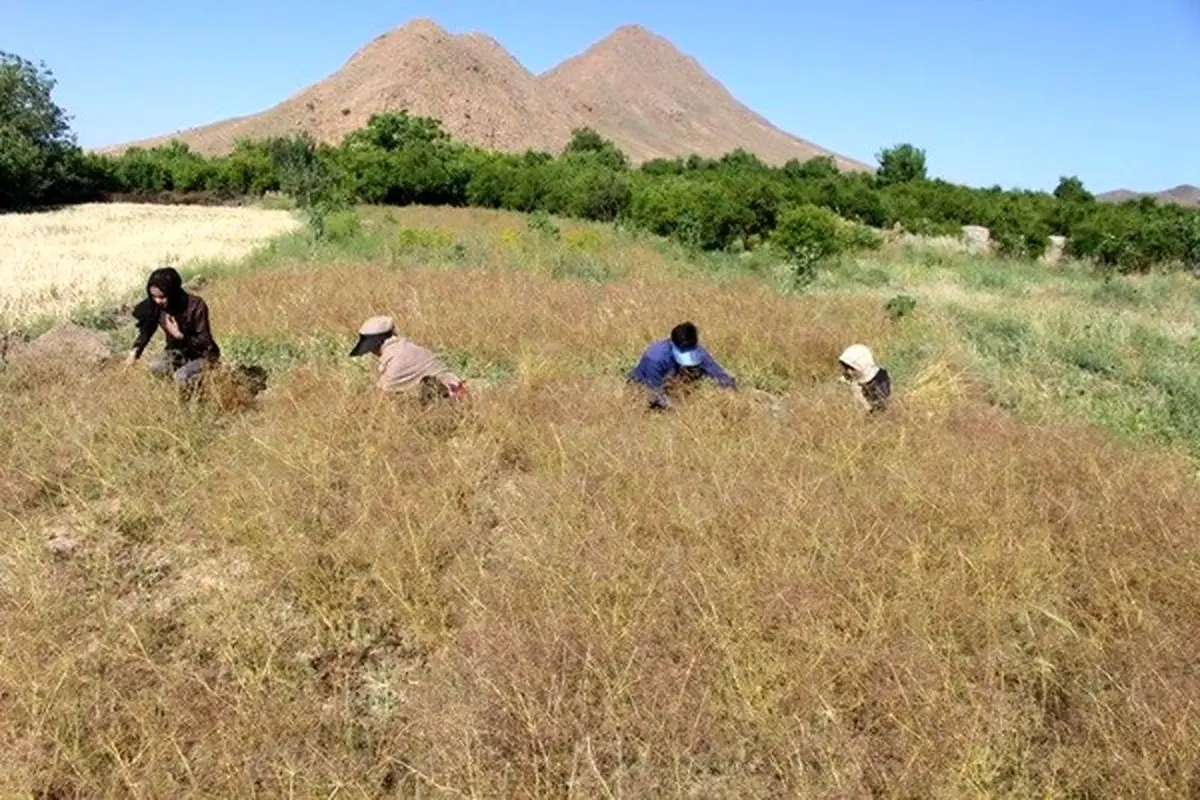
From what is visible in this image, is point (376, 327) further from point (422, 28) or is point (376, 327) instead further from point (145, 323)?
point (422, 28)

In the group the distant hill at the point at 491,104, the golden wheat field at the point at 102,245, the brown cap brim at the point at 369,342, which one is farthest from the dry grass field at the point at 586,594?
the distant hill at the point at 491,104

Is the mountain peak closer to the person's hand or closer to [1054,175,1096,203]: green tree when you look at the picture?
[1054,175,1096,203]: green tree

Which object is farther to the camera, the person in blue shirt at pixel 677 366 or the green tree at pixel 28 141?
the green tree at pixel 28 141

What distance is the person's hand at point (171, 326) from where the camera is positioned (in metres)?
6.41

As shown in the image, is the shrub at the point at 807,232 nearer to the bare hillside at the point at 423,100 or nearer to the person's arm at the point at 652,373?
the person's arm at the point at 652,373

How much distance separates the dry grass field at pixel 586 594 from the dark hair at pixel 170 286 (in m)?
0.59

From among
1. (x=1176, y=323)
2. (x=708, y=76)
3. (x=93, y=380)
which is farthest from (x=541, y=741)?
(x=708, y=76)

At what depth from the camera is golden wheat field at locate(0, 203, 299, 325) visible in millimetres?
13148

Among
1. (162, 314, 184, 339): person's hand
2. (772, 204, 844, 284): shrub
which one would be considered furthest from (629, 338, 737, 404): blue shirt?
(772, 204, 844, 284): shrub

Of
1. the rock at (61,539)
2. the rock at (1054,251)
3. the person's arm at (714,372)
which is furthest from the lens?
the rock at (1054,251)

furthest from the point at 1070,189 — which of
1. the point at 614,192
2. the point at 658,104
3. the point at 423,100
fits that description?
the point at 658,104

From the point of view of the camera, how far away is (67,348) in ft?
24.6

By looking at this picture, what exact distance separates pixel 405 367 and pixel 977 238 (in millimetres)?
27523

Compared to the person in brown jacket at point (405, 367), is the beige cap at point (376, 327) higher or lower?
higher
